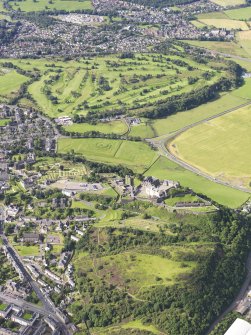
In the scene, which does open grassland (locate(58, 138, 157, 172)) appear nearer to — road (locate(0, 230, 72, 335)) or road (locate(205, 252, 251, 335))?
road (locate(0, 230, 72, 335))

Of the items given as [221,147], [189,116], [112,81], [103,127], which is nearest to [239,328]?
[221,147]

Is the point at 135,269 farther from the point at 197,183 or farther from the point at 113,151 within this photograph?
the point at 113,151

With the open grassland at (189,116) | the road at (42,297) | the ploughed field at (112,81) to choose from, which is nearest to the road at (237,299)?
the road at (42,297)

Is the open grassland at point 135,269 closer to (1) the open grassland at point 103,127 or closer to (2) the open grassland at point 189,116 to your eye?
(2) the open grassland at point 189,116

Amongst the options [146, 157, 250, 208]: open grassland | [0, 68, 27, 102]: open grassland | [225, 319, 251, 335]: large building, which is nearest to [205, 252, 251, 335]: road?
[225, 319, 251, 335]: large building

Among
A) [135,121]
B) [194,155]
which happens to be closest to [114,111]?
[135,121]

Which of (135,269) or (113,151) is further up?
(135,269)
